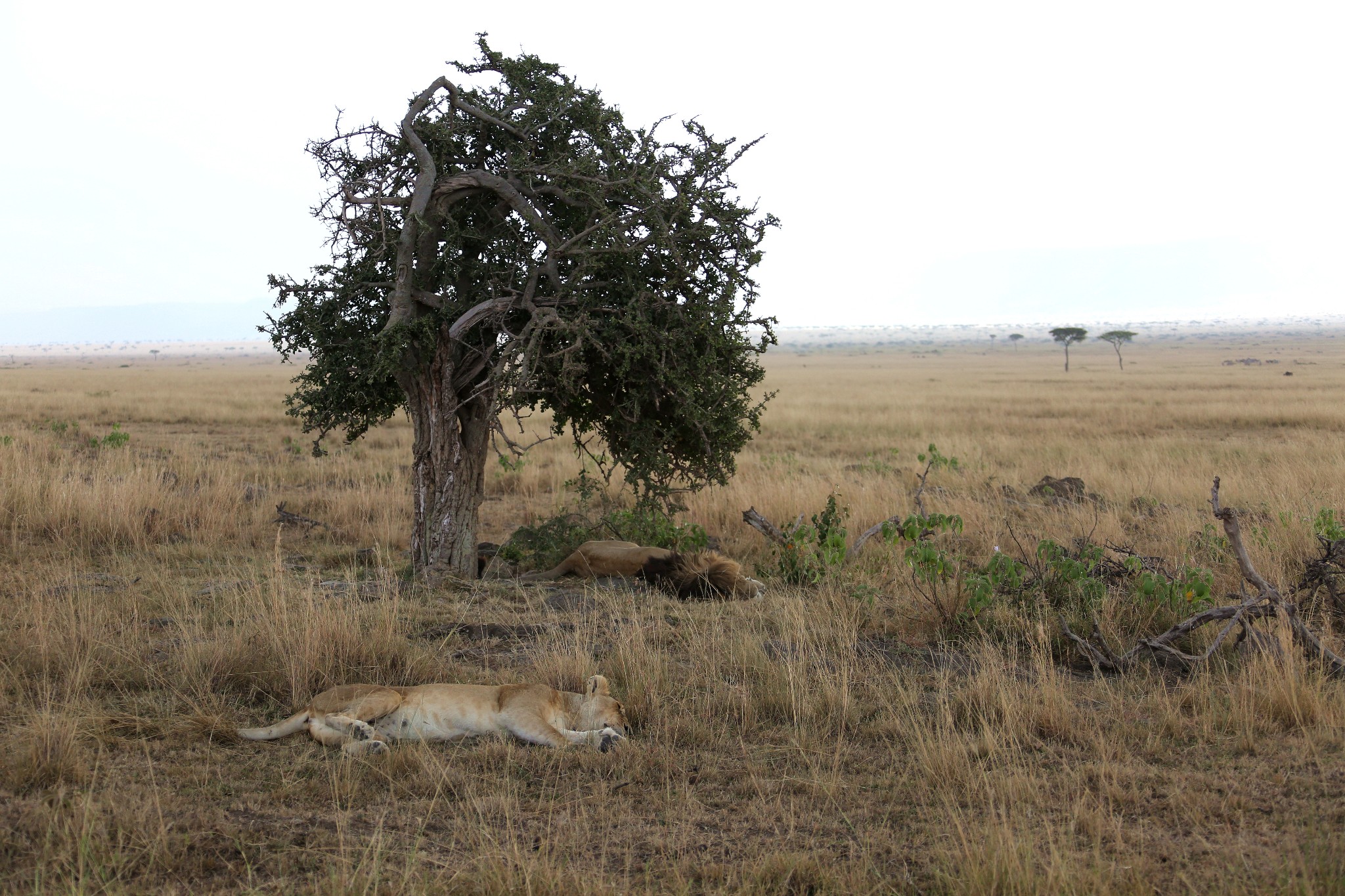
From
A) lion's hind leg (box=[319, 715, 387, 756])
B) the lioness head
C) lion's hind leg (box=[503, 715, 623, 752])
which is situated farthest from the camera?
the lioness head

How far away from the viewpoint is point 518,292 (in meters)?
7.04

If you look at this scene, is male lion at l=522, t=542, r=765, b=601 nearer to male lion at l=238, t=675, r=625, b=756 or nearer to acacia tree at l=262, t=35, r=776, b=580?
acacia tree at l=262, t=35, r=776, b=580

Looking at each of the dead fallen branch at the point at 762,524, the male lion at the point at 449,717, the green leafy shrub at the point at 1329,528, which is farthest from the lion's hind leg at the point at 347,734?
the green leafy shrub at the point at 1329,528

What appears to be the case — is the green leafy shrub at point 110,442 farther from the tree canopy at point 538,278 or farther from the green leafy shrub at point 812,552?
the green leafy shrub at point 812,552

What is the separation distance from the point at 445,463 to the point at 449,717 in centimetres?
335

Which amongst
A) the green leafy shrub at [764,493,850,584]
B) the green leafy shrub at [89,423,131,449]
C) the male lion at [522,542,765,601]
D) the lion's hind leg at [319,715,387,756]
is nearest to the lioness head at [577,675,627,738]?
the lion's hind leg at [319,715,387,756]

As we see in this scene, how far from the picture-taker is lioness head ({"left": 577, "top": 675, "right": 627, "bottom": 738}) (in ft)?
14.6

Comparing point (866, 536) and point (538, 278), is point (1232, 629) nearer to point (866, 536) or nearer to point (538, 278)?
point (866, 536)

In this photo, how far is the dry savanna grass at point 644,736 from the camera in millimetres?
3207

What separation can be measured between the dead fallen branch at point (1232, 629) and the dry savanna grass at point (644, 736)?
137mm

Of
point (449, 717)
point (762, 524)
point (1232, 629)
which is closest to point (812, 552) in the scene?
point (762, 524)

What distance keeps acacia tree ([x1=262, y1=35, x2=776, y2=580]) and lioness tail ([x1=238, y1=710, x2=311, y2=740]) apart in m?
2.81

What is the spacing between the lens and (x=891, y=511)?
1039 centimetres

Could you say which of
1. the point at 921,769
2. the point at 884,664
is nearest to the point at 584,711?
the point at 921,769
